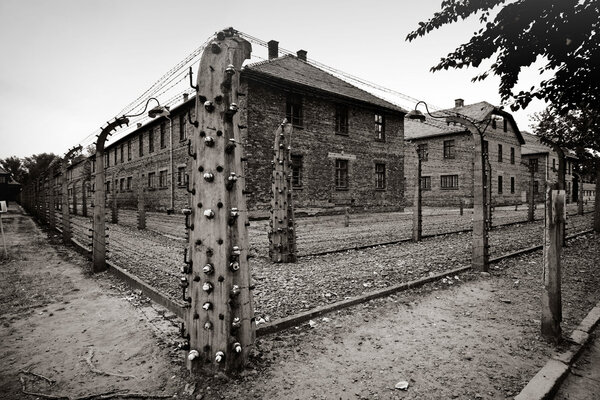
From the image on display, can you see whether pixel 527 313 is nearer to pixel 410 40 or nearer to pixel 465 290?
pixel 465 290

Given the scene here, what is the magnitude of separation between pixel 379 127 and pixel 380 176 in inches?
141

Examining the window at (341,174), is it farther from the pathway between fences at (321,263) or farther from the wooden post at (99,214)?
the wooden post at (99,214)

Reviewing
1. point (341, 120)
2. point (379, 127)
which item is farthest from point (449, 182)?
point (341, 120)

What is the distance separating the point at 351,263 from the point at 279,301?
2.85 m

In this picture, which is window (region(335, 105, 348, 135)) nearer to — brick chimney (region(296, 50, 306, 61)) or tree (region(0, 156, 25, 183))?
brick chimney (region(296, 50, 306, 61))

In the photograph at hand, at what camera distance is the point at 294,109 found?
61.6ft

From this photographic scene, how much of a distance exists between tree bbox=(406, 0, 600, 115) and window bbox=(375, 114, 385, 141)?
600 inches

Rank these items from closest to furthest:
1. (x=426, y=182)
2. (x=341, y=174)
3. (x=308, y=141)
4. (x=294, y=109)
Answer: (x=294, y=109) < (x=308, y=141) < (x=341, y=174) < (x=426, y=182)

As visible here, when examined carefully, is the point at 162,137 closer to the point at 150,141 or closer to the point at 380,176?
the point at 150,141

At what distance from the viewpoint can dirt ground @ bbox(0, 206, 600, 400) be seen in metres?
2.61

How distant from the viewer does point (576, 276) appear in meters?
5.99

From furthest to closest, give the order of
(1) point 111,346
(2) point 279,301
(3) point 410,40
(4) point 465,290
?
1. (3) point 410,40
2. (4) point 465,290
3. (2) point 279,301
4. (1) point 111,346

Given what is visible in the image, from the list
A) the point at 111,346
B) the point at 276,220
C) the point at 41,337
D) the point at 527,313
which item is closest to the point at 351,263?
the point at 276,220

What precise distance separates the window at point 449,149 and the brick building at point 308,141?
9.63 m
